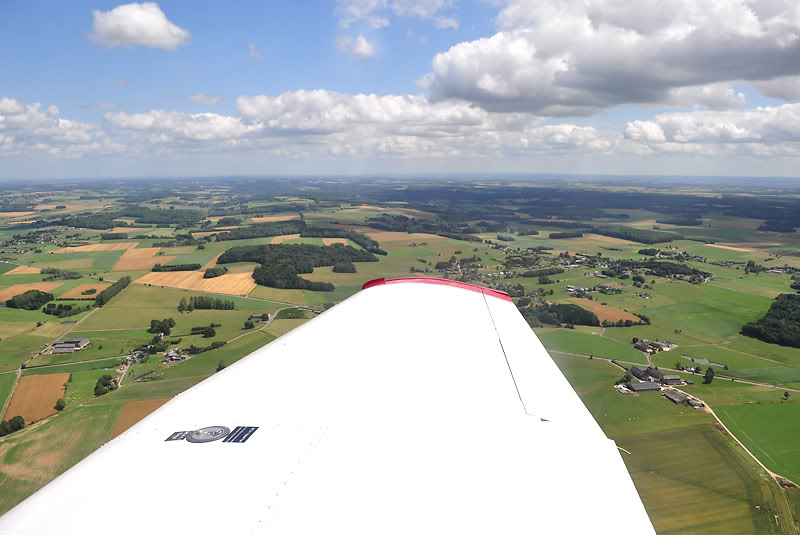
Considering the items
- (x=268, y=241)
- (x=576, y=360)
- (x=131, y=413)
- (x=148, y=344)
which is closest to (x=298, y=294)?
(x=148, y=344)

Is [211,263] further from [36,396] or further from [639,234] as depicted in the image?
[639,234]

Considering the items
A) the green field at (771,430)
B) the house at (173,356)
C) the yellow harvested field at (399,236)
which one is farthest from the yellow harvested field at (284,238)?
the green field at (771,430)

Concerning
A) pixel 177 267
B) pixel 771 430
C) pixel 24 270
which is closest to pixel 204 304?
pixel 177 267

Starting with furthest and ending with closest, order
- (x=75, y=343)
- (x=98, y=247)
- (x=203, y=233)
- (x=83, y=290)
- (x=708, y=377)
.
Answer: (x=203, y=233), (x=98, y=247), (x=83, y=290), (x=75, y=343), (x=708, y=377)

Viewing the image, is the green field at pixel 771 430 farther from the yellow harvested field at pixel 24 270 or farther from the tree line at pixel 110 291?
the yellow harvested field at pixel 24 270

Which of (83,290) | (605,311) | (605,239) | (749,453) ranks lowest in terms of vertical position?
(749,453)

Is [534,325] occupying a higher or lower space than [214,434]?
lower
